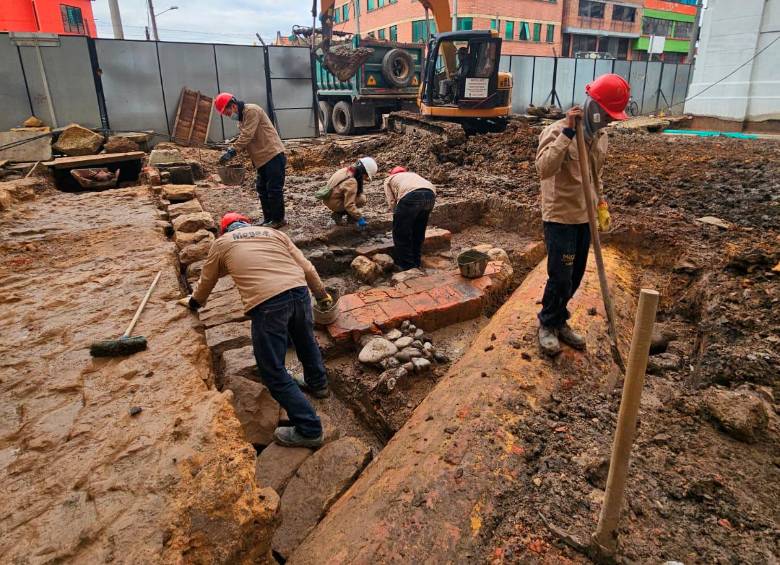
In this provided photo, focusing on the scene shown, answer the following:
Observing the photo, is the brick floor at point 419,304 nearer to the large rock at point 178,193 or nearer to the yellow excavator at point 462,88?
the large rock at point 178,193

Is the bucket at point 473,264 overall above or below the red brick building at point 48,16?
below

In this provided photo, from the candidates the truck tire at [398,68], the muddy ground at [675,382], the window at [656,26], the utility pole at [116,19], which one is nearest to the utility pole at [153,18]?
the utility pole at [116,19]

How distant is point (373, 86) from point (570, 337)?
11911mm

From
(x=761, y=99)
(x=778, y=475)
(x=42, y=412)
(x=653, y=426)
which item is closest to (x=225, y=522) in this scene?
(x=42, y=412)

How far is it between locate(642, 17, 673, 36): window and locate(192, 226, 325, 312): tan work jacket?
4663 centimetres

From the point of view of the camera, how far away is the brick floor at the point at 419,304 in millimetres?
3639

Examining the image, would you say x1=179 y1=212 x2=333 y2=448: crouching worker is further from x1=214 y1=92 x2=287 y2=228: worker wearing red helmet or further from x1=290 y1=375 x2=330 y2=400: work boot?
x1=214 y1=92 x2=287 y2=228: worker wearing red helmet

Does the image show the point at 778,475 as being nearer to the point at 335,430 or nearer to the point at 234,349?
the point at 335,430

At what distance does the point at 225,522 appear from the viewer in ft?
5.56

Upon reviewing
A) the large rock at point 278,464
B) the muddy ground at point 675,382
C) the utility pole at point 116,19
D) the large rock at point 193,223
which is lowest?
the large rock at point 278,464

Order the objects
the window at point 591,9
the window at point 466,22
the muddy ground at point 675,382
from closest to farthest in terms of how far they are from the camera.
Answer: the muddy ground at point 675,382, the window at point 466,22, the window at point 591,9

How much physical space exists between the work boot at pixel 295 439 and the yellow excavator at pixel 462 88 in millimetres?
7954

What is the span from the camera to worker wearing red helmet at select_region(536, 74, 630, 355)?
8.44ft

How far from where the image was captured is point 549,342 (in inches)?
113
